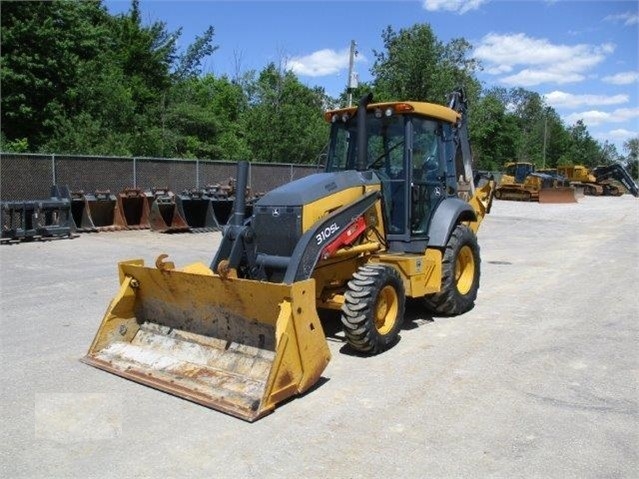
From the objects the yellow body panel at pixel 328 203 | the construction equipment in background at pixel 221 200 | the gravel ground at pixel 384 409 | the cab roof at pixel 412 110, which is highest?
the cab roof at pixel 412 110

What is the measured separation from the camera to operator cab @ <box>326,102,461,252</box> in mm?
6898

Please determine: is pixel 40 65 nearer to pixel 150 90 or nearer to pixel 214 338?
pixel 150 90

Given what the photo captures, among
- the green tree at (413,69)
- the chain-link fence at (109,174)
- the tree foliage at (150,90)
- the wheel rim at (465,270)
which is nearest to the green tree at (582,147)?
the tree foliage at (150,90)

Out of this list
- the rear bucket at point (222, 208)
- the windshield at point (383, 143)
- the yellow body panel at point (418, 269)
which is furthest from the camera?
the rear bucket at point (222, 208)

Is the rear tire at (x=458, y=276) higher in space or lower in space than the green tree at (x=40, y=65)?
lower

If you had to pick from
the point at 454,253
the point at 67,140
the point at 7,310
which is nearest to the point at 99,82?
the point at 67,140

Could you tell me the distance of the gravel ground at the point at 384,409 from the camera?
12.3 ft

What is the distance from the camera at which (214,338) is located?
5.30 metres

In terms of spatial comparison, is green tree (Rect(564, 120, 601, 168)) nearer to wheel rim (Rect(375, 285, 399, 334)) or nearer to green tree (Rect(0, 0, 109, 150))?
green tree (Rect(0, 0, 109, 150))

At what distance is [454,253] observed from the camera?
23.7 feet

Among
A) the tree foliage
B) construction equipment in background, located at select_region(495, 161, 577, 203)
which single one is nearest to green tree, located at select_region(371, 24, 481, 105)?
the tree foliage

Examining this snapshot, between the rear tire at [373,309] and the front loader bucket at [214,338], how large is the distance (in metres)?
0.70

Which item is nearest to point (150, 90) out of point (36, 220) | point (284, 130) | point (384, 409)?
point (284, 130)

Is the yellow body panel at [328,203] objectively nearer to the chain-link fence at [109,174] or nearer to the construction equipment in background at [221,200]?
the construction equipment in background at [221,200]
